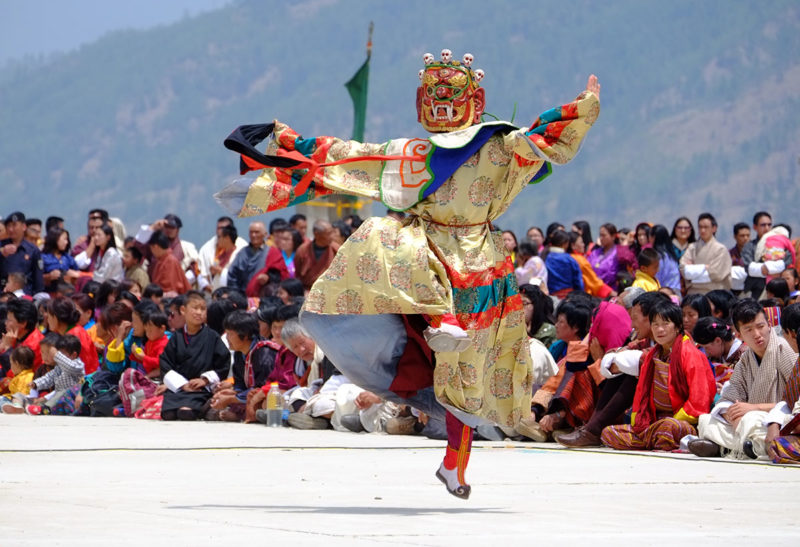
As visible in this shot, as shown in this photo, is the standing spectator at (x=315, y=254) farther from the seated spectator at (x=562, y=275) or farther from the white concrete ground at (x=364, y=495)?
the white concrete ground at (x=364, y=495)

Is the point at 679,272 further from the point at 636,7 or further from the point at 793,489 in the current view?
the point at 636,7

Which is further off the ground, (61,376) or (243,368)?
(243,368)

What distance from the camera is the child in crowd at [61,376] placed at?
11.5 m

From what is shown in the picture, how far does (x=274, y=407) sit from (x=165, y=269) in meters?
3.85

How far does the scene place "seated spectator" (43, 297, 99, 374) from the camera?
12016mm

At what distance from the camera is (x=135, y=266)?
44.3ft

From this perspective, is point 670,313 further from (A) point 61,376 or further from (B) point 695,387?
(A) point 61,376

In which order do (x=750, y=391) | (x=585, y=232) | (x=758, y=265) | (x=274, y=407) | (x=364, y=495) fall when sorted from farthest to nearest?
(x=585, y=232) < (x=758, y=265) < (x=274, y=407) < (x=750, y=391) < (x=364, y=495)

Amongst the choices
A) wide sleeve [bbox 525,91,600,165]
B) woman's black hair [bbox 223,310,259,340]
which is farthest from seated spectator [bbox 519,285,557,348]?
wide sleeve [bbox 525,91,600,165]

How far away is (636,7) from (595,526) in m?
67.5

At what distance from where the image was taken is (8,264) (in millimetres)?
14195

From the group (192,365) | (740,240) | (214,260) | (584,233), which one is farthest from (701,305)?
(214,260)

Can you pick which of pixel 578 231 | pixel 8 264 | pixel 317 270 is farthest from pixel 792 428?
pixel 8 264

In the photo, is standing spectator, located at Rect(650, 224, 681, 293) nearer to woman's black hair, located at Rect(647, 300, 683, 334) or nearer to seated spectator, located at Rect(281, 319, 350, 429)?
seated spectator, located at Rect(281, 319, 350, 429)
